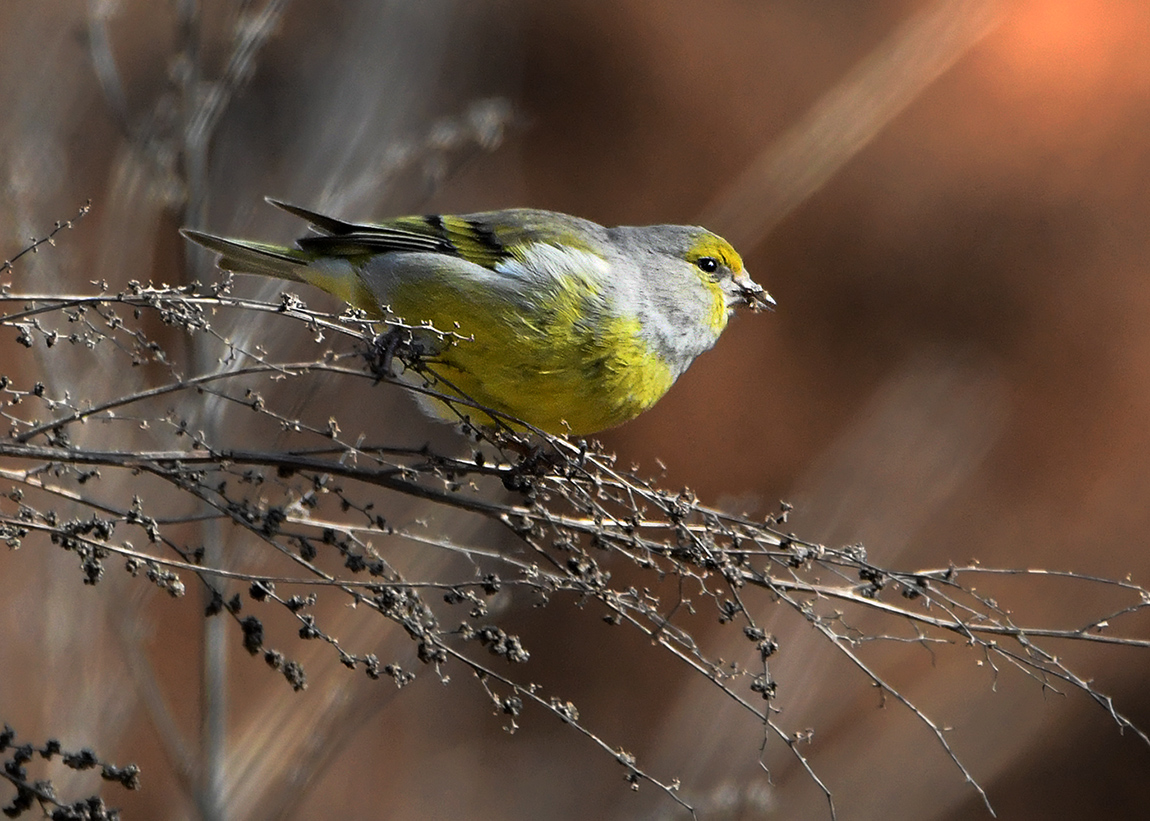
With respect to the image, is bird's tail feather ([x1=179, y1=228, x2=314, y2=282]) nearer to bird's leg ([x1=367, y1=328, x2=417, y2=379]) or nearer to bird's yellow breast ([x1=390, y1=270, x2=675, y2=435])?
bird's yellow breast ([x1=390, y1=270, x2=675, y2=435])

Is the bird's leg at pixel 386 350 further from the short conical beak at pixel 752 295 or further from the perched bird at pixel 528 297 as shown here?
the short conical beak at pixel 752 295

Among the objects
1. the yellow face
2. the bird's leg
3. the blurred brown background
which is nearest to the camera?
the bird's leg

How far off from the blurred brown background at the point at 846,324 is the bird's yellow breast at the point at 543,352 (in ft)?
8.24

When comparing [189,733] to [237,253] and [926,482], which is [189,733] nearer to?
[237,253]

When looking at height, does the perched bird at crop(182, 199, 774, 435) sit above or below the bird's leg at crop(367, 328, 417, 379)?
above

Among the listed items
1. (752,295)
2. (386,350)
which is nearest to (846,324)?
(752,295)

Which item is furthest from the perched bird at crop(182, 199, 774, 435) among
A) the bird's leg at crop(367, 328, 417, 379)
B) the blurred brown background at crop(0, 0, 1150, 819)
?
the blurred brown background at crop(0, 0, 1150, 819)

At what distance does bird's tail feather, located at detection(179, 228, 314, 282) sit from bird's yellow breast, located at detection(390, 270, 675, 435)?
421 millimetres

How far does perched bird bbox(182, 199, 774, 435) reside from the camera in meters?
3.11

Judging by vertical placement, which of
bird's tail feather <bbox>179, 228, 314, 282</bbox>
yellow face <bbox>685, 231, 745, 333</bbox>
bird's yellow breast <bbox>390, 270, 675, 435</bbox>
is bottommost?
bird's tail feather <bbox>179, 228, 314, 282</bbox>

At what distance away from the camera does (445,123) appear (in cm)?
395

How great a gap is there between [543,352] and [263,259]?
109cm

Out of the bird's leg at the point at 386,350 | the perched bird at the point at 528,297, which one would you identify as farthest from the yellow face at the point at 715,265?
the bird's leg at the point at 386,350

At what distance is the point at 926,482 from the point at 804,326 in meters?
1.32
